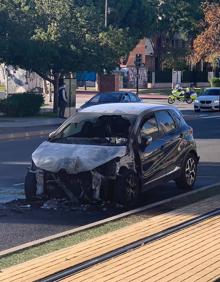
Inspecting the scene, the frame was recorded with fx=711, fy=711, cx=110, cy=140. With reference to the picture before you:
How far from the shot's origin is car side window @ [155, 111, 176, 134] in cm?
1237

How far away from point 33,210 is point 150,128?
2.52 metres

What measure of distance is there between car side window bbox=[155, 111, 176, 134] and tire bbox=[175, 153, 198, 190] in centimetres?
71

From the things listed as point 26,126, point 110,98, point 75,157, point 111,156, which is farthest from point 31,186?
point 110,98

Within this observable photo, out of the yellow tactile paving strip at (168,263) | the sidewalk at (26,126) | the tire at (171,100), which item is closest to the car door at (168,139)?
the yellow tactile paving strip at (168,263)

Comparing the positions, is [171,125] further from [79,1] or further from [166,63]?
[166,63]

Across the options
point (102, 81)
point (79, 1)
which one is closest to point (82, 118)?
point (79, 1)

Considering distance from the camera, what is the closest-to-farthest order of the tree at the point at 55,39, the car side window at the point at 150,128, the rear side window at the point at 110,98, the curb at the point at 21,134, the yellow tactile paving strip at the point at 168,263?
the yellow tactile paving strip at the point at 168,263 → the car side window at the point at 150,128 → the curb at the point at 21,134 → the rear side window at the point at 110,98 → the tree at the point at 55,39

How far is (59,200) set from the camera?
1141 cm

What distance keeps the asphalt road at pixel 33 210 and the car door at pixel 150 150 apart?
526mm

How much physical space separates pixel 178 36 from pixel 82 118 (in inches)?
3251

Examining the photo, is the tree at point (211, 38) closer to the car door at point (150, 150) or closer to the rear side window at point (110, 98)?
the rear side window at point (110, 98)

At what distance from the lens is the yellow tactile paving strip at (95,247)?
673 cm

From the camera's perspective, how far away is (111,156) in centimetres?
1083

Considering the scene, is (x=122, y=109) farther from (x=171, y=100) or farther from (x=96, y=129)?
(x=171, y=100)
